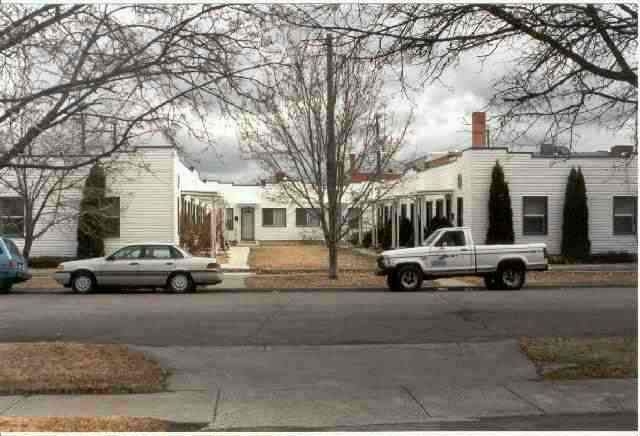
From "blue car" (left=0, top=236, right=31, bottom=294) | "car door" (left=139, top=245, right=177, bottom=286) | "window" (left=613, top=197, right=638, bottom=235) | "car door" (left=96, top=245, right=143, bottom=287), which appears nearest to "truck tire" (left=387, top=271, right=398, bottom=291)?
"car door" (left=139, top=245, right=177, bottom=286)

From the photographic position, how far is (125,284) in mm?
22281

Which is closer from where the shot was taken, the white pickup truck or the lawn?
the lawn

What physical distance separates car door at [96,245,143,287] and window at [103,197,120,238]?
13.5ft

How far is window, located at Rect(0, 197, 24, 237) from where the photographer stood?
27141 mm

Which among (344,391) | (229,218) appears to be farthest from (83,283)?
(229,218)

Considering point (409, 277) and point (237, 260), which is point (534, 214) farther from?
point (237, 260)

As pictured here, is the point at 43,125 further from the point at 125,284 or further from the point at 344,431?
the point at 125,284

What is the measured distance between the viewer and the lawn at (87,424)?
792 centimetres

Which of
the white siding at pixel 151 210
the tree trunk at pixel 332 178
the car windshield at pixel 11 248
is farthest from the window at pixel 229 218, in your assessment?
the car windshield at pixel 11 248

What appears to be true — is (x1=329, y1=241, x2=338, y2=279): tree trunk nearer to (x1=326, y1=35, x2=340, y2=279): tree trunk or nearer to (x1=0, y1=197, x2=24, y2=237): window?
(x1=326, y1=35, x2=340, y2=279): tree trunk

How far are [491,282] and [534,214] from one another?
364 inches

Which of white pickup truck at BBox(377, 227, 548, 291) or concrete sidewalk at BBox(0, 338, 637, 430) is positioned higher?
white pickup truck at BBox(377, 227, 548, 291)

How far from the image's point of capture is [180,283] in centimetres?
2233

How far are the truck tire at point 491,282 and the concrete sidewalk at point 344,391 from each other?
9.84 meters
